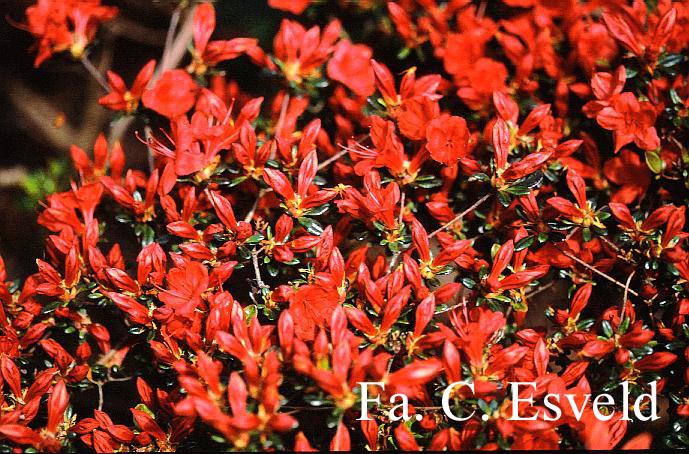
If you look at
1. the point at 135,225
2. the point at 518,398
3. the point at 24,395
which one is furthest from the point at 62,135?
the point at 518,398

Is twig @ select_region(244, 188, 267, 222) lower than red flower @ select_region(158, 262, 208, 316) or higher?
higher

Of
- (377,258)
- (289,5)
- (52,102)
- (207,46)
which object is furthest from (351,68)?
(52,102)

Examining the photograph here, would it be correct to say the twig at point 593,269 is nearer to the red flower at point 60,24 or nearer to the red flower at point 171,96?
the red flower at point 171,96

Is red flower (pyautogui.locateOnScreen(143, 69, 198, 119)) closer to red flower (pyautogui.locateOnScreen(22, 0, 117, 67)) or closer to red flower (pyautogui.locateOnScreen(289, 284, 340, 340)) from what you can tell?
red flower (pyautogui.locateOnScreen(22, 0, 117, 67))

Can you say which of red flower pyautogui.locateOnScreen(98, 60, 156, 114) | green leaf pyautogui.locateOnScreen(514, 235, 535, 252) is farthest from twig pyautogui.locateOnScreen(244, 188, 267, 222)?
green leaf pyautogui.locateOnScreen(514, 235, 535, 252)

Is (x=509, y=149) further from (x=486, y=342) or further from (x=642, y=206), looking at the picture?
(x=486, y=342)
